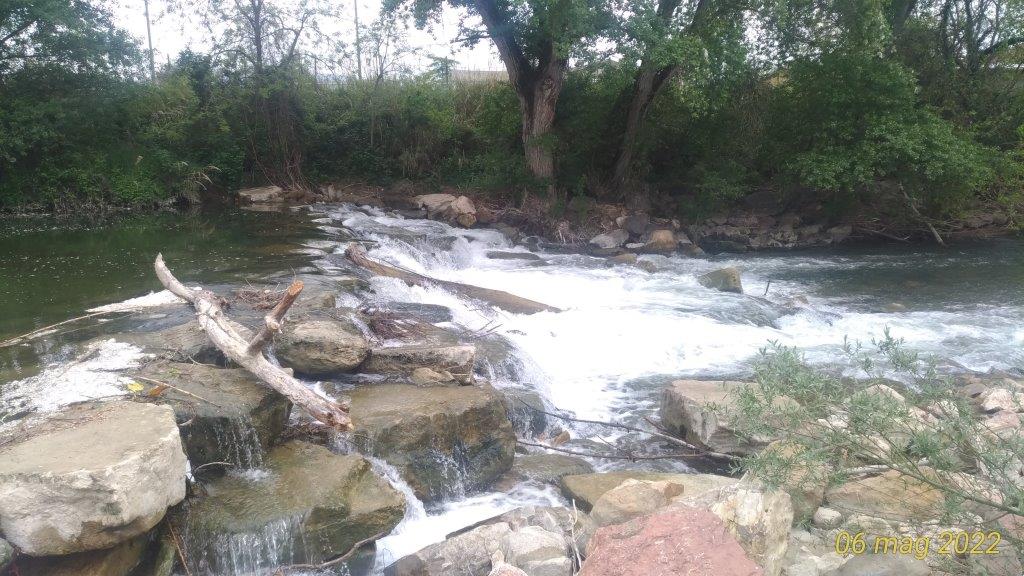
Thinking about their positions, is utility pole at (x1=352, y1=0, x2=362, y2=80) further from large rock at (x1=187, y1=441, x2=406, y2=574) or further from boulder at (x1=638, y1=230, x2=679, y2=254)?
large rock at (x1=187, y1=441, x2=406, y2=574)

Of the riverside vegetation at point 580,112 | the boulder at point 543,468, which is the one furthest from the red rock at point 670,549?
the riverside vegetation at point 580,112

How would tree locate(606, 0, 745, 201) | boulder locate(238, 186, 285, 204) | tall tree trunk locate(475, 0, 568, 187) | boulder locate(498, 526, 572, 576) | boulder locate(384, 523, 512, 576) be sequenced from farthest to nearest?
boulder locate(238, 186, 285, 204), tall tree trunk locate(475, 0, 568, 187), tree locate(606, 0, 745, 201), boulder locate(384, 523, 512, 576), boulder locate(498, 526, 572, 576)

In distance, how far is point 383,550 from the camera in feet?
14.9

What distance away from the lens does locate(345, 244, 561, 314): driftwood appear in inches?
379

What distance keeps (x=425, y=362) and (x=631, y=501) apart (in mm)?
2668

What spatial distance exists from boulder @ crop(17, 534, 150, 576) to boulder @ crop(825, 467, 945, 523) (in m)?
4.22

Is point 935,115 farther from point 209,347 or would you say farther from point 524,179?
point 209,347

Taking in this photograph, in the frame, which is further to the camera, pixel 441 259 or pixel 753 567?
pixel 441 259

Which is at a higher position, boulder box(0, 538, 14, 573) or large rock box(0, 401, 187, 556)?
large rock box(0, 401, 187, 556)

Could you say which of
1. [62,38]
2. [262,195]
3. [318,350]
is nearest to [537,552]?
[318,350]

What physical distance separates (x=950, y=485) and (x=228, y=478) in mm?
4308

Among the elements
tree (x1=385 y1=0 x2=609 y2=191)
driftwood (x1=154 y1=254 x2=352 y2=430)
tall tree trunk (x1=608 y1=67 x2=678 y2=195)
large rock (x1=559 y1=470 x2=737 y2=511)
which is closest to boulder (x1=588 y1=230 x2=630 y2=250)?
tree (x1=385 y1=0 x2=609 y2=191)

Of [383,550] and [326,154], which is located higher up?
[326,154]

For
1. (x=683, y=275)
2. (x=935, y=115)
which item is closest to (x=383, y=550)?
(x=683, y=275)
